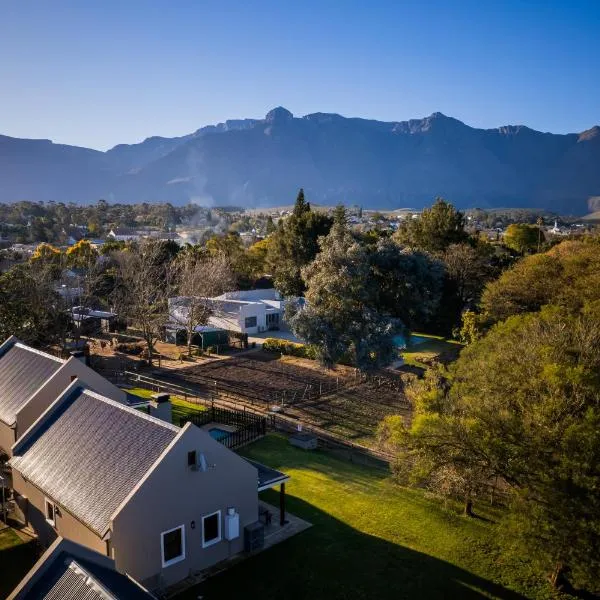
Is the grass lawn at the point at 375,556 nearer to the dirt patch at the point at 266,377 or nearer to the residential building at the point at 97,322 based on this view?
the dirt patch at the point at 266,377

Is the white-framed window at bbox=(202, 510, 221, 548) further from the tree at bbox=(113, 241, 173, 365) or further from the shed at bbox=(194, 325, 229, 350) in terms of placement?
the shed at bbox=(194, 325, 229, 350)

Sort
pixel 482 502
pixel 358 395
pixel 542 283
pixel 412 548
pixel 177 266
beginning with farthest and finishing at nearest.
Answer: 1. pixel 177 266
2. pixel 542 283
3. pixel 358 395
4. pixel 482 502
5. pixel 412 548

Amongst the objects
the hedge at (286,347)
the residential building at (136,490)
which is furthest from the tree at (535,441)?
the hedge at (286,347)

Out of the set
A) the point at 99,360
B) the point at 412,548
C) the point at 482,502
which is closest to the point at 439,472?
the point at 412,548

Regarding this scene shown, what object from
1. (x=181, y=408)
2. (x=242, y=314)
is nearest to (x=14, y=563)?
(x=181, y=408)

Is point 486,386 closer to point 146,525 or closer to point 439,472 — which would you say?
point 439,472

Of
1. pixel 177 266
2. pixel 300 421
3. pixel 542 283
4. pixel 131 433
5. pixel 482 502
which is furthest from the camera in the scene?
pixel 177 266

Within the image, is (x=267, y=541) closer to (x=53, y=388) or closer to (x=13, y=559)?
(x=13, y=559)

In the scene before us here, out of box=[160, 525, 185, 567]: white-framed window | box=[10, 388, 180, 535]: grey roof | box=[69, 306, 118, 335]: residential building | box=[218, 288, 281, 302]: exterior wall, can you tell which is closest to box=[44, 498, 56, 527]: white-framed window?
box=[10, 388, 180, 535]: grey roof
